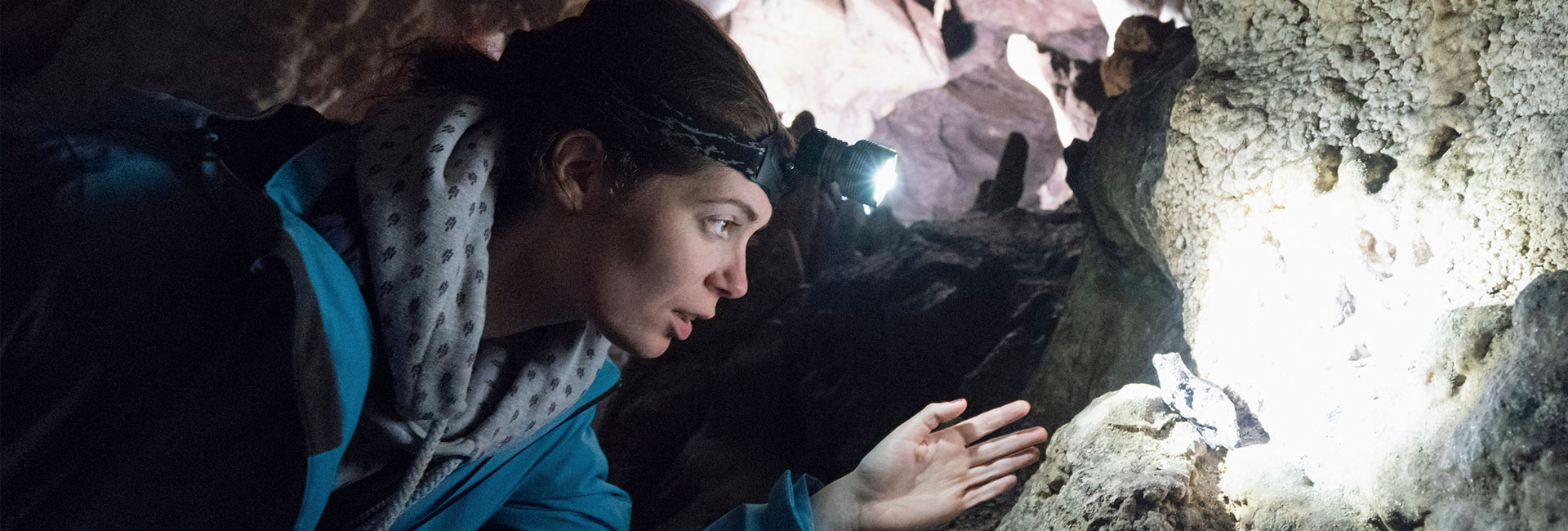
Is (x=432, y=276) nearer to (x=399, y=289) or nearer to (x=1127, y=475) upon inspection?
(x=399, y=289)

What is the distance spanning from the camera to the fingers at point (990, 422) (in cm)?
171

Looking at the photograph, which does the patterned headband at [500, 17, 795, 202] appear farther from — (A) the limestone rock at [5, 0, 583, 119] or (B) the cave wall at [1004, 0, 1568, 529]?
(B) the cave wall at [1004, 0, 1568, 529]

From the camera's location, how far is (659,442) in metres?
3.63

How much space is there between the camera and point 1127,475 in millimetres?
1590

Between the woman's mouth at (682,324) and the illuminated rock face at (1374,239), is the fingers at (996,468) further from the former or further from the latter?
the woman's mouth at (682,324)

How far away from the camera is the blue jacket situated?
2.91 feet

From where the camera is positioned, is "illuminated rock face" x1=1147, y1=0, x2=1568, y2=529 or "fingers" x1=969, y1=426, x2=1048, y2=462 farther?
"fingers" x1=969, y1=426, x2=1048, y2=462

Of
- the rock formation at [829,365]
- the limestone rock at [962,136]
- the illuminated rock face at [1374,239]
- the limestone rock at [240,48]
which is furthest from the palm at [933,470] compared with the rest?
the limestone rock at [962,136]

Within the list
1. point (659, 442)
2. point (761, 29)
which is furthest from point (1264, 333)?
point (761, 29)

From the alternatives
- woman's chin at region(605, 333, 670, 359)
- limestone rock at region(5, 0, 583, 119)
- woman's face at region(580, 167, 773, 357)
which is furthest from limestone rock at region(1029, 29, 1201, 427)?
limestone rock at region(5, 0, 583, 119)

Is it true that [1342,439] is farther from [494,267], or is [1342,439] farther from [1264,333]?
[494,267]

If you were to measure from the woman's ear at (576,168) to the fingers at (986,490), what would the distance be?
3.09 ft

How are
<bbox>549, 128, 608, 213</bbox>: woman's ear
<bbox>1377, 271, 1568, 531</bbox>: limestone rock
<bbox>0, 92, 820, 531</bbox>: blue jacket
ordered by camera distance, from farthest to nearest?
<bbox>549, 128, 608, 213</bbox>: woman's ear
<bbox>1377, 271, 1568, 531</bbox>: limestone rock
<bbox>0, 92, 820, 531</bbox>: blue jacket

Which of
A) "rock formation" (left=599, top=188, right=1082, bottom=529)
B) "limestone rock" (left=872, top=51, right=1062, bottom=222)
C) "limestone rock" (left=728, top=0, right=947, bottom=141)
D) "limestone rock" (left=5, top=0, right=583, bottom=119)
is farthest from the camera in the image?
"limestone rock" (left=872, top=51, right=1062, bottom=222)
